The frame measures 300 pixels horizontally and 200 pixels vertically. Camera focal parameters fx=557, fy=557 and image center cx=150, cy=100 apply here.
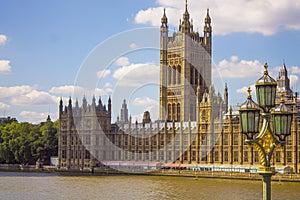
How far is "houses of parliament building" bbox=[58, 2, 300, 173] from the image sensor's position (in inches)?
3708

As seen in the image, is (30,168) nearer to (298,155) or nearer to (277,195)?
(298,155)

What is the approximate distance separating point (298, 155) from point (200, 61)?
43.7 m

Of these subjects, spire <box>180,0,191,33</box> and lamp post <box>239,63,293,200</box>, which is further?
spire <box>180,0,191,33</box>

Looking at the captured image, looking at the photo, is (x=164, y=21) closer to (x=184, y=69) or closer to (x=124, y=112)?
(x=184, y=69)

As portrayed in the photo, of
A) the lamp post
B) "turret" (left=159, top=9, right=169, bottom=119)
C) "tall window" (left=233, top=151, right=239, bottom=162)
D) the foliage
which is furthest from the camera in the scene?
"turret" (left=159, top=9, right=169, bottom=119)

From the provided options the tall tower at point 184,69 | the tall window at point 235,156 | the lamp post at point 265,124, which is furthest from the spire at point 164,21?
the lamp post at point 265,124

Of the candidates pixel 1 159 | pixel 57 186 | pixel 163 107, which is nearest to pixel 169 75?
pixel 163 107

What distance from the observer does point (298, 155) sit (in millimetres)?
86188

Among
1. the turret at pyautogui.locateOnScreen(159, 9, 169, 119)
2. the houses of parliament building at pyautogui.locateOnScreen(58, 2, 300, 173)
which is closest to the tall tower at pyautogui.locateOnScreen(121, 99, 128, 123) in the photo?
the houses of parliament building at pyautogui.locateOnScreen(58, 2, 300, 173)

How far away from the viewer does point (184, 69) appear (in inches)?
4808

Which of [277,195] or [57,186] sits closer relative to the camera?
[277,195]

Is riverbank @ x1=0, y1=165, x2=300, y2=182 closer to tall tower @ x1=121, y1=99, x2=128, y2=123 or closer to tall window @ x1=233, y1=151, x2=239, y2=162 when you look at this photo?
tall window @ x1=233, y1=151, x2=239, y2=162

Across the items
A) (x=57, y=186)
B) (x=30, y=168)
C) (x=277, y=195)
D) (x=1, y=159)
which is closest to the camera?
(x=277, y=195)

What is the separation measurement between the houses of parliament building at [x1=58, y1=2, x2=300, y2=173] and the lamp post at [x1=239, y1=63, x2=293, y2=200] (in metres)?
73.8
